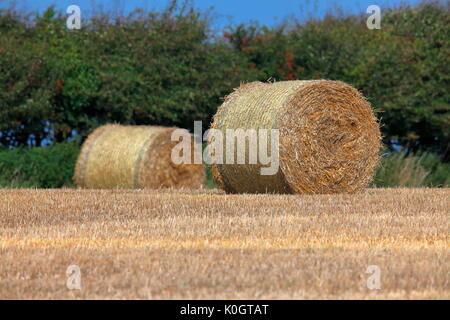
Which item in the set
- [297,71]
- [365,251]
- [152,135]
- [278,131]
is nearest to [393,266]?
[365,251]

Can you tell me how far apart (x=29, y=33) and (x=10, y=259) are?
54.3 ft

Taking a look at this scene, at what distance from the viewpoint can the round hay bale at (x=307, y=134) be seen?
44.8 feet

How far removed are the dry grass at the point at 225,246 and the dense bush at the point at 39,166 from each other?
6716mm

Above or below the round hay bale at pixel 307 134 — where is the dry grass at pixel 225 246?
below

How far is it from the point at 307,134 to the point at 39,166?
26.3ft

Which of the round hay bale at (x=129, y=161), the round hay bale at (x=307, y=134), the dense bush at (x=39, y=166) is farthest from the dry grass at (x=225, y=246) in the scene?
the dense bush at (x=39, y=166)

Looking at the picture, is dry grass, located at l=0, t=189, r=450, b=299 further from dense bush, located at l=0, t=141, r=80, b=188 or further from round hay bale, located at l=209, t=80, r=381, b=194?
dense bush, located at l=0, t=141, r=80, b=188

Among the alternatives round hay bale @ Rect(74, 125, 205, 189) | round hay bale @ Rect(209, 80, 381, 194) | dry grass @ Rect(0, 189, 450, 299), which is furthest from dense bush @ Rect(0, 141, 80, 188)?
dry grass @ Rect(0, 189, 450, 299)

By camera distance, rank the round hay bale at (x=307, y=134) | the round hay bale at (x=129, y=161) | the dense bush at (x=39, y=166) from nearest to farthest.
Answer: the round hay bale at (x=307, y=134) → the round hay bale at (x=129, y=161) → the dense bush at (x=39, y=166)

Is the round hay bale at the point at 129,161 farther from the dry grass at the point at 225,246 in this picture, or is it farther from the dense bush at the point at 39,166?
the dry grass at the point at 225,246

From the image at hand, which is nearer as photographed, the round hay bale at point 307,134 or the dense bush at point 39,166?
the round hay bale at point 307,134

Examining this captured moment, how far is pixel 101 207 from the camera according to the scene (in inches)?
467
